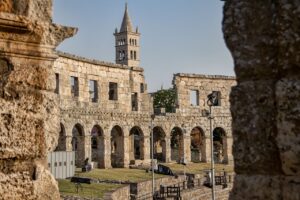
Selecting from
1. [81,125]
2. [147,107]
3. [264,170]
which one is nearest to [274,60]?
[264,170]

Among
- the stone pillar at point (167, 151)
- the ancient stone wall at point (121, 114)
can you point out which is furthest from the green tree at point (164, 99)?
the stone pillar at point (167, 151)

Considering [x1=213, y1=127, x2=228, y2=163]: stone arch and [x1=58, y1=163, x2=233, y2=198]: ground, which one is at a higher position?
[x1=213, y1=127, x2=228, y2=163]: stone arch

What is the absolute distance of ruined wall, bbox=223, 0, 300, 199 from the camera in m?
2.53

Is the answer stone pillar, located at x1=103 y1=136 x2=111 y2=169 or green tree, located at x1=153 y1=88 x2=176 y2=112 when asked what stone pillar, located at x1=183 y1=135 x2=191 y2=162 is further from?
green tree, located at x1=153 y1=88 x2=176 y2=112

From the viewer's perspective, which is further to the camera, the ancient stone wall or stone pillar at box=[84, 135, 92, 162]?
stone pillar at box=[84, 135, 92, 162]

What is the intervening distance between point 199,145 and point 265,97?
1728 inches

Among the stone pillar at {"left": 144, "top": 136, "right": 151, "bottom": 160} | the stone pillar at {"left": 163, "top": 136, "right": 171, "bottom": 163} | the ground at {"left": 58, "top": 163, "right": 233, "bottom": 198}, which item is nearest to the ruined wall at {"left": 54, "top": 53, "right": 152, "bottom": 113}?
the stone pillar at {"left": 144, "top": 136, "right": 151, "bottom": 160}

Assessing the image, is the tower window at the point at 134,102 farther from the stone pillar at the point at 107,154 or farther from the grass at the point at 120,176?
the grass at the point at 120,176

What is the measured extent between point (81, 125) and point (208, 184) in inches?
373

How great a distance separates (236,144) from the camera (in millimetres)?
2824

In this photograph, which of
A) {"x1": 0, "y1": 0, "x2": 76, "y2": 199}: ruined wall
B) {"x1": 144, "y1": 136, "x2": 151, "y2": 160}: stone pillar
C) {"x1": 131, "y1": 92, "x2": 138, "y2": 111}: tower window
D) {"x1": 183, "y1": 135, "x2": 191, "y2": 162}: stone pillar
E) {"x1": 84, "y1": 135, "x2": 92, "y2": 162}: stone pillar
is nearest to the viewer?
{"x1": 0, "y1": 0, "x2": 76, "y2": 199}: ruined wall

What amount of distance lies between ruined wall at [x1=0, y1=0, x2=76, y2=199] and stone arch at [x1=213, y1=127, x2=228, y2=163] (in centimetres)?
3632

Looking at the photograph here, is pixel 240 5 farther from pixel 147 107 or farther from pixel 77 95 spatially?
pixel 147 107

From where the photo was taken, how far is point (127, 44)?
285 feet
